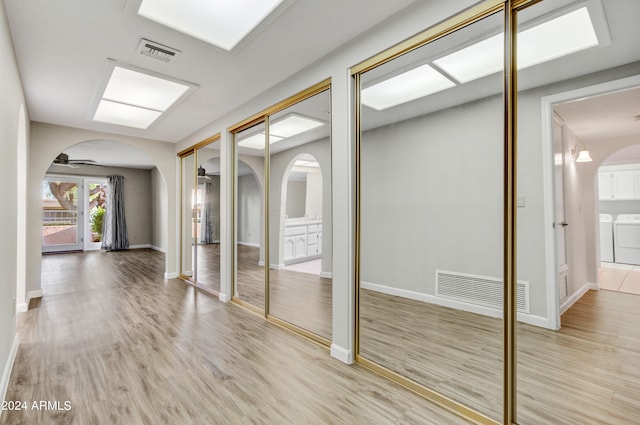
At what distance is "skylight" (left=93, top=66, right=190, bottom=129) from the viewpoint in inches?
122

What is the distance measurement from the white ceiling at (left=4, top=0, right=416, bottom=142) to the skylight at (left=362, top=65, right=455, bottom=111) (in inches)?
16.7

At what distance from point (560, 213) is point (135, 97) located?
14.4 feet

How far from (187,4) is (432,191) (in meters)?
2.14

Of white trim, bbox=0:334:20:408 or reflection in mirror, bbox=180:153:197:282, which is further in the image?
reflection in mirror, bbox=180:153:197:282

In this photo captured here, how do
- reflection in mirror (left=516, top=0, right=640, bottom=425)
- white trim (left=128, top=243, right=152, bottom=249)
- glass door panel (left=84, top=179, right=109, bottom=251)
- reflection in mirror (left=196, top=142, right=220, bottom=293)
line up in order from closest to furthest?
reflection in mirror (left=516, top=0, right=640, bottom=425)
reflection in mirror (left=196, top=142, right=220, bottom=293)
glass door panel (left=84, top=179, right=109, bottom=251)
white trim (left=128, top=243, right=152, bottom=249)

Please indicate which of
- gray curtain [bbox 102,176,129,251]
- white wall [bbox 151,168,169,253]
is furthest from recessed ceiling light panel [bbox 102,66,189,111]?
gray curtain [bbox 102,176,129,251]

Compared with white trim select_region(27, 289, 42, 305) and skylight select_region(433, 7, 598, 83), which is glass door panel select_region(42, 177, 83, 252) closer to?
white trim select_region(27, 289, 42, 305)

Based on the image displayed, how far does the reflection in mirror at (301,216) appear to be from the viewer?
9.93 ft

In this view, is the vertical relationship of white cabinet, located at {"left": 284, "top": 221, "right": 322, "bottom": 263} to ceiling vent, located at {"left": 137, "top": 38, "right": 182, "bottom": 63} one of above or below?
below

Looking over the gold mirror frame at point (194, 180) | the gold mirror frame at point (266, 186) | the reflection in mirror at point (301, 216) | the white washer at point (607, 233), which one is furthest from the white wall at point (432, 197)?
the white washer at point (607, 233)

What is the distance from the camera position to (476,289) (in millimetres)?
2047

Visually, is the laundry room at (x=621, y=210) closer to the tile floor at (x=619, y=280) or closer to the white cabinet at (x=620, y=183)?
the white cabinet at (x=620, y=183)

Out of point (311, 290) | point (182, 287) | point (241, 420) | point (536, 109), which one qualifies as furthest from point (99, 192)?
point (536, 109)

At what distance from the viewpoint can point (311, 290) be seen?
3719 millimetres
